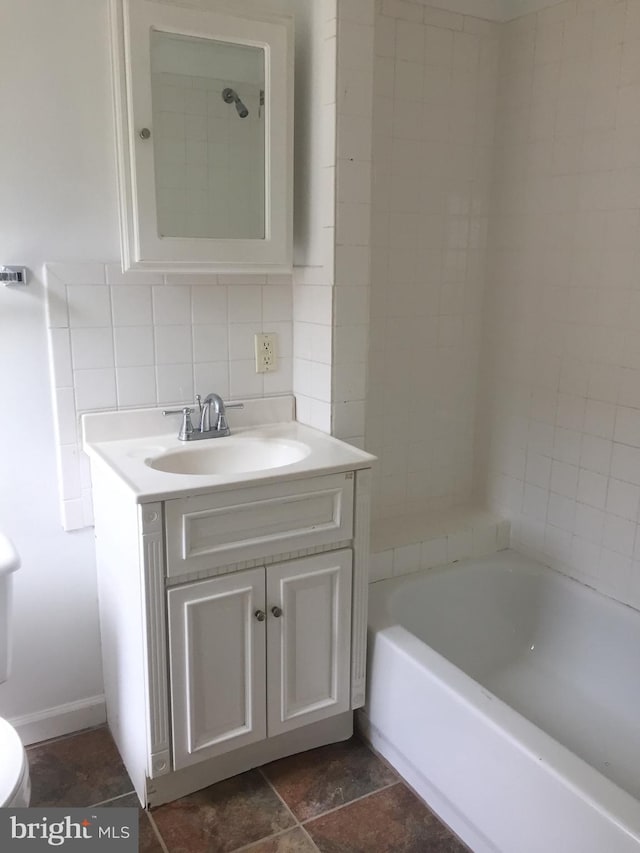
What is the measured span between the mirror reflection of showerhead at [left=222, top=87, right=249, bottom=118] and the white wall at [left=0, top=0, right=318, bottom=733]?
278 mm

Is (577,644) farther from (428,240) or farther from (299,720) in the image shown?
(428,240)

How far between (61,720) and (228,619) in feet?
2.32

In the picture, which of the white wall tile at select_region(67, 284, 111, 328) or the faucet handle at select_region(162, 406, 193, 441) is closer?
the white wall tile at select_region(67, 284, 111, 328)

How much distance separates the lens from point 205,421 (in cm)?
203

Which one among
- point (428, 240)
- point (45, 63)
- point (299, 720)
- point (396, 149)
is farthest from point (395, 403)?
point (45, 63)

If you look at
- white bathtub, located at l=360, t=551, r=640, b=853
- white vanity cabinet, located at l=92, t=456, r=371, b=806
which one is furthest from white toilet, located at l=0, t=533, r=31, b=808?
white bathtub, located at l=360, t=551, r=640, b=853

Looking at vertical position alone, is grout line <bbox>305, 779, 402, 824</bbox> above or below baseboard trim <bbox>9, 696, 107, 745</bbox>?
below

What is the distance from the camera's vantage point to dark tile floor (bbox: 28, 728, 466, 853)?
1.71m

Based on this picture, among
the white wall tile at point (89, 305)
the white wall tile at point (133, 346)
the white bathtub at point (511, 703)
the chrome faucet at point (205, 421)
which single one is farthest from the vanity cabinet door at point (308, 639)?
the white wall tile at point (89, 305)

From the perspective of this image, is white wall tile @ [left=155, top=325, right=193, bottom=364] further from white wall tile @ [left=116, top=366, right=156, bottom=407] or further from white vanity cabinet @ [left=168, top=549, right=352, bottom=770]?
white vanity cabinet @ [left=168, top=549, right=352, bottom=770]

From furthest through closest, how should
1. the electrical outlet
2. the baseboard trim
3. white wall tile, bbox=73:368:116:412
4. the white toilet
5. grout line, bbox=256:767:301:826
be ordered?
1. the electrical outlet
2. the baseboard trim
3. white wall tile, bbox=73:368:116:412
4. grout line, bbox=256:767:301:826
5. the white toilet

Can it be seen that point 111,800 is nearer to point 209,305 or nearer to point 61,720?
point 61,720

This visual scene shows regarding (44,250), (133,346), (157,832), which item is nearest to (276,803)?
(157,832)

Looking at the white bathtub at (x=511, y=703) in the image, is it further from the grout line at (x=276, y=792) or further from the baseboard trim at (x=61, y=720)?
the baseboard trim at (x=61, y=720)
